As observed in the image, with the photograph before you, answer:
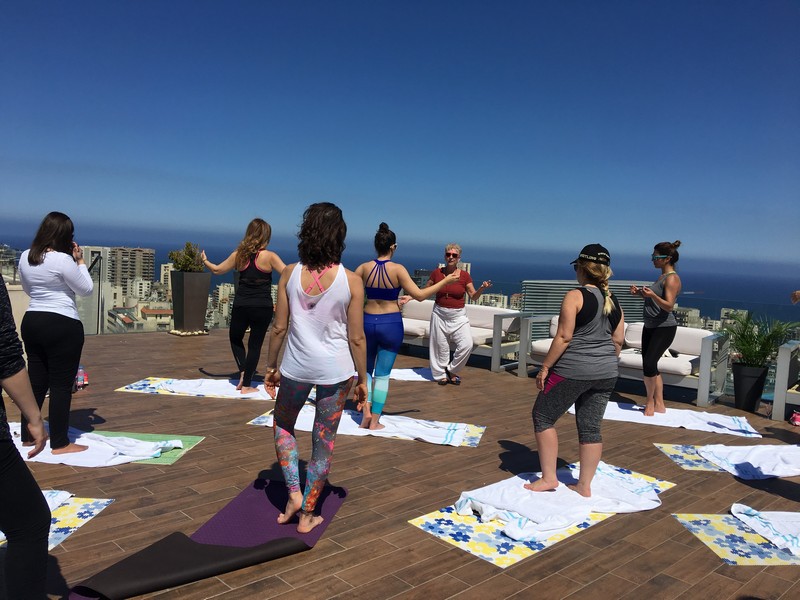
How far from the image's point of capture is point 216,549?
2.78 m

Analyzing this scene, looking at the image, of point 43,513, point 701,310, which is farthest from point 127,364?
point 701,310

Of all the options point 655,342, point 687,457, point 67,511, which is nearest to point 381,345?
point 67,511

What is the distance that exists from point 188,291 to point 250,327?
4406 mm

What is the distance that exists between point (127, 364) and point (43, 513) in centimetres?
589

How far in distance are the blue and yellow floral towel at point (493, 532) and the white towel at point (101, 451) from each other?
2048 millimetres

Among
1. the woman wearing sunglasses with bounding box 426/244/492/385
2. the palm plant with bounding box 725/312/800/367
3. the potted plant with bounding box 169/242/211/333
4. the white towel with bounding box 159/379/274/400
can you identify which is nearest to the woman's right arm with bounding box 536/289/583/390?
the white towel with bounding box 159/379/274/400

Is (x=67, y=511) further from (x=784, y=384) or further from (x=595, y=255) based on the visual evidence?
(x=784, y=384)

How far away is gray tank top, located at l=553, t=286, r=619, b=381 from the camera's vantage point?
3.55 meters

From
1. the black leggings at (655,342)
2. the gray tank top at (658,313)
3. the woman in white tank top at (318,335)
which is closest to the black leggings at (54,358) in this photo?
the woman in white tank top at (318,335)

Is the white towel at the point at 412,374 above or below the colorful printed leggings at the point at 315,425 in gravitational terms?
below

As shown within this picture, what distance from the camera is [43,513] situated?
185cm

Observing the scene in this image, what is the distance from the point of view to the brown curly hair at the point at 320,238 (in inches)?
113

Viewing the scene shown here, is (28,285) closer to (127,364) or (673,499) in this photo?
(127,364)

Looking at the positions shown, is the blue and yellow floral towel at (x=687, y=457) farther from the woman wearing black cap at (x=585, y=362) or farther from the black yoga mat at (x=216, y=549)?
the black yoga mat at (x=216, y=549)
